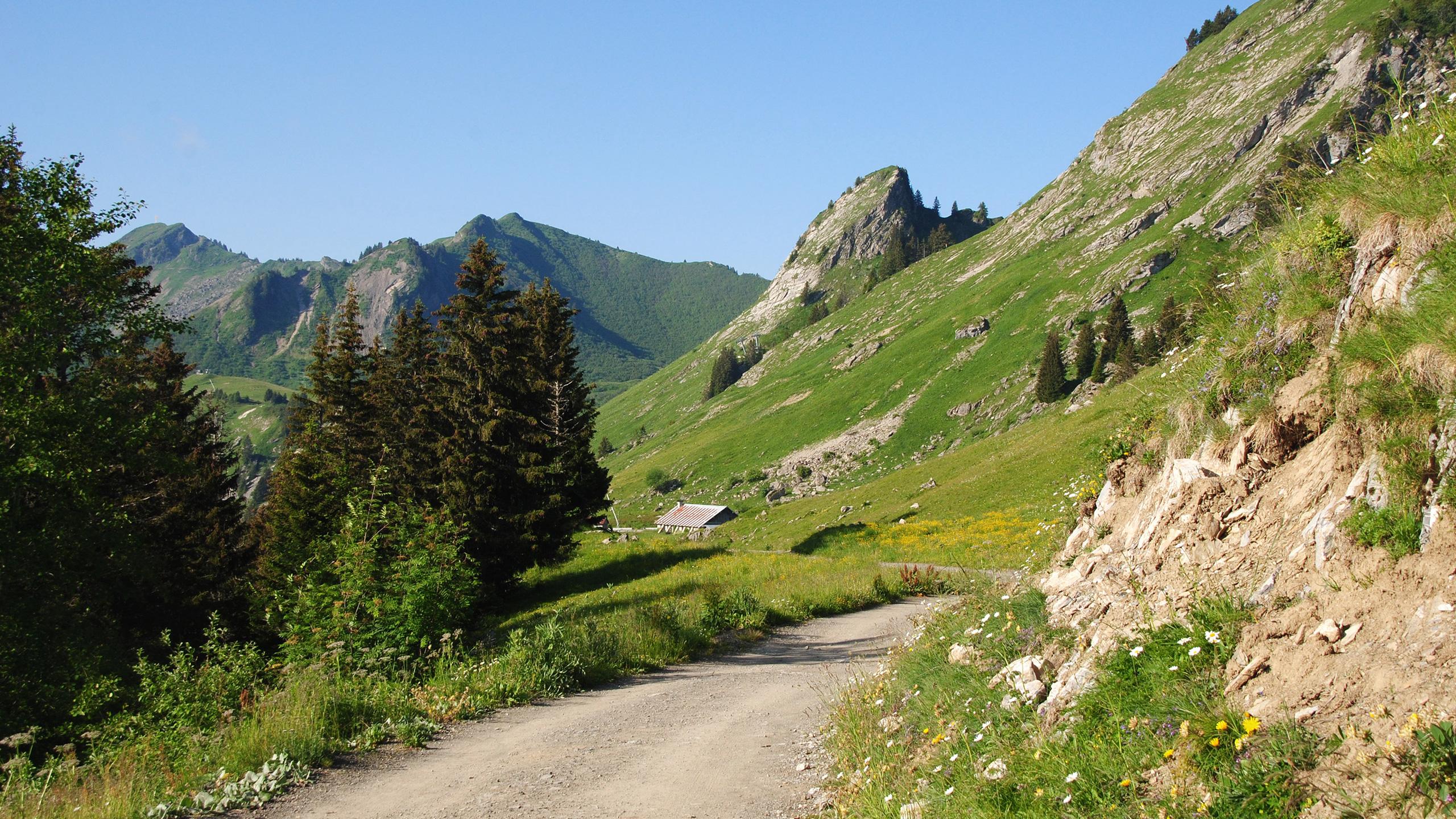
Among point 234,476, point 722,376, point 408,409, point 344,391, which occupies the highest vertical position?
point 722,376

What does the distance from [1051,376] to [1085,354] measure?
5.62 metres

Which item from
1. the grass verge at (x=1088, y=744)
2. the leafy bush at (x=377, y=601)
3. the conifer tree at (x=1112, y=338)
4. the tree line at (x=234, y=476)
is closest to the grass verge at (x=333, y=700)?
the leafy bush at (x=377, y=601)

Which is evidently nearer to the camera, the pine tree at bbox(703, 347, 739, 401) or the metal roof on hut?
the metal roof on hut

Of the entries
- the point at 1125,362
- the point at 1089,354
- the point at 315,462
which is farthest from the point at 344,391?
the point at 1089,354

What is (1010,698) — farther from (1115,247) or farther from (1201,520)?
(1115,247)

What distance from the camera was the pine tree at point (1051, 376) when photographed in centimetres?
9400

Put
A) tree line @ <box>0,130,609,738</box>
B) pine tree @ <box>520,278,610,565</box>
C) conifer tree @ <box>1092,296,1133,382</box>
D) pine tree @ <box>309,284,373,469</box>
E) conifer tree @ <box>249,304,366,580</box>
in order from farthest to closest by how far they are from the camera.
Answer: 1. conifer tree @ <box>1092,296,1133,382</box>
2. pine tree @ <box>309,284,373,469</box>
3. pine tree @ <box>520,278,610,565</box>
4. conifer tree @ <box>249,304,366,580</box>
5. tree line @ <box>0,130,609,738</box>

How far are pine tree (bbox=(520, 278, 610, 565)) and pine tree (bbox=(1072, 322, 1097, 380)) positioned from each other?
2910 inches

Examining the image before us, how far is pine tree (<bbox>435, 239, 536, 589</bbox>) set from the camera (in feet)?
103

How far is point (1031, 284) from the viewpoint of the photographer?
5074 inches

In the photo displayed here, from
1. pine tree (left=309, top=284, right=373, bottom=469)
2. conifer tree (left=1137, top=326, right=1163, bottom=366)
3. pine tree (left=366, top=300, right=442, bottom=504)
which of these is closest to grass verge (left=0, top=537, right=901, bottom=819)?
pine tree (left=366, top=300, right=442, bottom=504)

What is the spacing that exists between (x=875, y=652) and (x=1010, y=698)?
7.94 m

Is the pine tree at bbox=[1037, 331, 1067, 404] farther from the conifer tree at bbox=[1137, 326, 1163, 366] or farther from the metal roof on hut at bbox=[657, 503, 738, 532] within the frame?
the metal roof on hut at bbox=[657, 503, 738, 532]

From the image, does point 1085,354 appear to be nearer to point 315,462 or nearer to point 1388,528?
point 315,462
